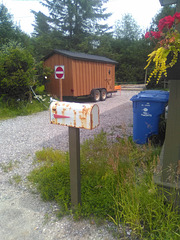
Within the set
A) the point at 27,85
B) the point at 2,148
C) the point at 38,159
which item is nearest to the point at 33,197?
the point at 38,159

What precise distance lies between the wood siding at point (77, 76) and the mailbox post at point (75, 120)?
831cm

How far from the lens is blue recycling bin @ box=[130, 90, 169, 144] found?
392cm

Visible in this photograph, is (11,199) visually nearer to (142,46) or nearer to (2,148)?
(2,148)

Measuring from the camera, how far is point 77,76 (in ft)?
34.2

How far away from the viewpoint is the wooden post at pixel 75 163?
6.68 ft

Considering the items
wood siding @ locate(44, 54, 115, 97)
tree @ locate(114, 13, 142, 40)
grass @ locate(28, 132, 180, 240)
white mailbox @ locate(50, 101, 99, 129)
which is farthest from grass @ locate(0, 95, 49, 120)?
tree @ locate(114, 13, 142, 40)

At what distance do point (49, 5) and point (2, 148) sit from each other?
2466 cm

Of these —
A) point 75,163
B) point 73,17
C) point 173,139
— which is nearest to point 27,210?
point 75,163

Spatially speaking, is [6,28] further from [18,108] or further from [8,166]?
[8,166]

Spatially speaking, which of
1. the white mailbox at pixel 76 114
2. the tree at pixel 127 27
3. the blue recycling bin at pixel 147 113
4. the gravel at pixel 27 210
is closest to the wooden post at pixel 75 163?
the white mailbox at pixel 76 114

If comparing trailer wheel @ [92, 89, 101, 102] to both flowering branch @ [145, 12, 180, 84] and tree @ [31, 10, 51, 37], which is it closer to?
flowering branch @ [145, 12, 180, 84]

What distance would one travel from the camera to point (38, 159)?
3705 millimetres

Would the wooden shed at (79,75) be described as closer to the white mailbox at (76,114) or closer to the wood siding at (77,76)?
the wood siding at (77,76)

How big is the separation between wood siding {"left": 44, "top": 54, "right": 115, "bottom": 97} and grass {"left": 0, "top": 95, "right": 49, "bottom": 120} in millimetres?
1953
